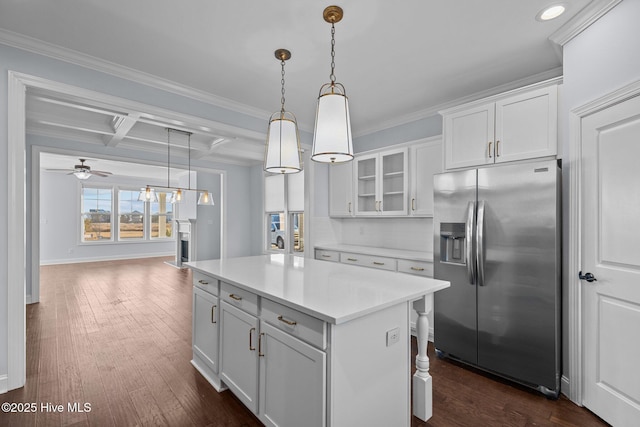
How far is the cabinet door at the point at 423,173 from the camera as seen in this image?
3482mm

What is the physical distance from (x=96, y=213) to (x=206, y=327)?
894 centimetres

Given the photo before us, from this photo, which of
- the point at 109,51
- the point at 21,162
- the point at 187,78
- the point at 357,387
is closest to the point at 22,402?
the point at 21,162

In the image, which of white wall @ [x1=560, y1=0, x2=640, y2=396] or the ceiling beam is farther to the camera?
the ceiling beam

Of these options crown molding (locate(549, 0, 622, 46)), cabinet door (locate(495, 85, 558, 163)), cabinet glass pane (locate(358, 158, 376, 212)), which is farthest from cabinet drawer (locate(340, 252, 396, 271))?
crown molding (locate(549, 0, 622, 46))

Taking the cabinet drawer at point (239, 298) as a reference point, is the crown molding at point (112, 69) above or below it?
above

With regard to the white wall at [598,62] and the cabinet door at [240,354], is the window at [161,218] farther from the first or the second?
the white wall at [598,62]

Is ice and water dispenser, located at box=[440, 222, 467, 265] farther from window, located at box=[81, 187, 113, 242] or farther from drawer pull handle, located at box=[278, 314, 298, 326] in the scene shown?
window, located at box=[81, 187, 113, 242]

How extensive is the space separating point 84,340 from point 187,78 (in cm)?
291

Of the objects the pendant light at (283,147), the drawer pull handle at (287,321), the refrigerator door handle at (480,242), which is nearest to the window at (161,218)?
the pendant light at (283,147)

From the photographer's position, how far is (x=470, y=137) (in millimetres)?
2873

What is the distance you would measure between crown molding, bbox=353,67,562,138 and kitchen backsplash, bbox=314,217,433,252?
4.21 feet

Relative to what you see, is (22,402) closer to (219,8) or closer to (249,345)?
(249,345)

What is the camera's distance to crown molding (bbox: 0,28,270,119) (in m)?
2.35

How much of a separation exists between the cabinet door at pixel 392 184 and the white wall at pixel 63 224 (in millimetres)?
8867
